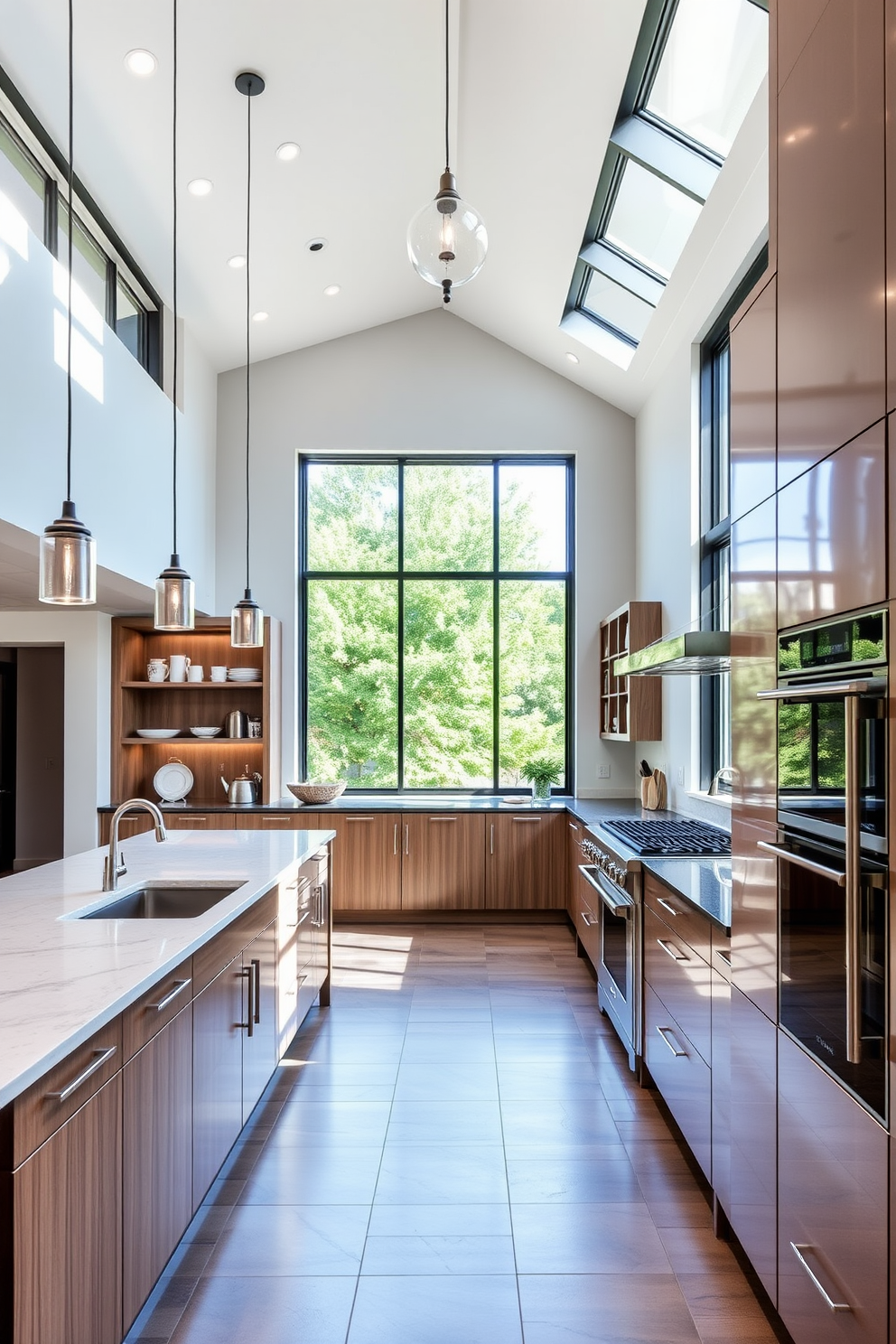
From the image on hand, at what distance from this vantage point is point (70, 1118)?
1548mm

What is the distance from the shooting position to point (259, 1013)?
294 cm

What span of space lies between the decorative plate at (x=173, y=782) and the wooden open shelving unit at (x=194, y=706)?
0.42ft

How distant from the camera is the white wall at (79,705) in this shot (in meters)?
5.85

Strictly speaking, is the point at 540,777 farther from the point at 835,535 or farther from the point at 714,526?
the point at 835,535

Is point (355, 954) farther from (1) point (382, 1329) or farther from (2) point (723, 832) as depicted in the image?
(1) point (382, 1329)

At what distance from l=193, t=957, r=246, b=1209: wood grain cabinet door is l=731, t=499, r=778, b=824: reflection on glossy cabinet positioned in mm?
1541

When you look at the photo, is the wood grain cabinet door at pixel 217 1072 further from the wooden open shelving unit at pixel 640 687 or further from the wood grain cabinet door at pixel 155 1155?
the wooden open shelving unit at pixel 640 687

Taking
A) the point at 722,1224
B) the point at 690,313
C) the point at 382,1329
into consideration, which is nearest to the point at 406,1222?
the point at 382,1329

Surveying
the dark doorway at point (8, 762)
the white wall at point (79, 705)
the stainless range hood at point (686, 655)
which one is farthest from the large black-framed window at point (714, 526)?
the dark doorway at point (8, 762)

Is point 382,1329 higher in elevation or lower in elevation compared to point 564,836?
lower

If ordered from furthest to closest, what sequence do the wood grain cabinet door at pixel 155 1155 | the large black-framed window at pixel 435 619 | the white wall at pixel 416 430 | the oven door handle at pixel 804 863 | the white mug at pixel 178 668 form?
the large black-framed window at pixel 435 619 < the white wall at pixel 416 430 < the white mug at pixel 178 668 < the wood grain cabinet door at pixel 155 1155 < the oven door handle at pixel 804 863

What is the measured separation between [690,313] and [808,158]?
302 cm

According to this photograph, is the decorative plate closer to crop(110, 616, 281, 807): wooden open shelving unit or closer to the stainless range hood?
crop(110, 616, 281, 807): wooden open shelving unit

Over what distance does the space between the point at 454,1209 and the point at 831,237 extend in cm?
267
